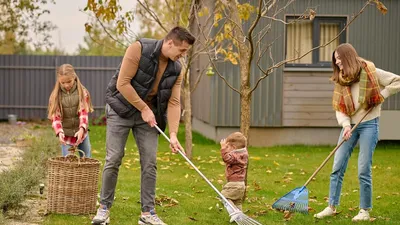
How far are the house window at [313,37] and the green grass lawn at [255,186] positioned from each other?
1.72m

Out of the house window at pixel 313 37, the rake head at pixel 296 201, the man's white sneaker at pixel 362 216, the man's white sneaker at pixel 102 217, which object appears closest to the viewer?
the man's white sneaker at pixel 102 217

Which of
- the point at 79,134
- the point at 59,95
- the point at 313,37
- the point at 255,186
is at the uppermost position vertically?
the point at 313,37

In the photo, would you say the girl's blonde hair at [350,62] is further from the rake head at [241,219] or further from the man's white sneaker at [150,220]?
the man's white sneaker at [150,220]

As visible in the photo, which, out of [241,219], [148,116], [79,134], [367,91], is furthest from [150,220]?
[367,91]

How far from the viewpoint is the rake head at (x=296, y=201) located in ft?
23.0

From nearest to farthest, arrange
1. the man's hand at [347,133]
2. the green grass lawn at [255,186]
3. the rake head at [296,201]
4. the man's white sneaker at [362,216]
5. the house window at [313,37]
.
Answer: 1. the man's hand at [347,133]
2. the man's white sneaker at [362,216]
3. the green grass lawn at [255,186]
4. the rake head at [296,201]
5. the house window at [313,37]

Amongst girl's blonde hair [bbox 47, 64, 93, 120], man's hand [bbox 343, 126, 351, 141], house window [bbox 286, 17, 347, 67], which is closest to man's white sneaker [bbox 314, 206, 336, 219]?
man's hand [bbox 343, 126, 351, 141]

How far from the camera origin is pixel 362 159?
677 cm

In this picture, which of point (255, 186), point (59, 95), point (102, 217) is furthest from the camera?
point (255, 186)

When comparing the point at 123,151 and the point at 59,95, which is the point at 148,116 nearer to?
the point at 123,151

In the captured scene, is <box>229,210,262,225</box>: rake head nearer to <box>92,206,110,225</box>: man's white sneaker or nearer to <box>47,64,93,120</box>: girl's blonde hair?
<box>92,206,110,225</box>: man's white sneaker

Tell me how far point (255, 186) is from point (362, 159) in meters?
2.53

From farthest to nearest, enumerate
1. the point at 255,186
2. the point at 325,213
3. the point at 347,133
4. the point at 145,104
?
the point at 255,186 < the point at 325,213 < the point at 347,133 < the point at 145,104

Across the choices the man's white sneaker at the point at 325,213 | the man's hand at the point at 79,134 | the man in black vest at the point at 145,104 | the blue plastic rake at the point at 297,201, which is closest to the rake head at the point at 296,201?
the blue plastic rake at the point at 297,201
